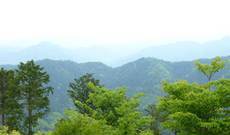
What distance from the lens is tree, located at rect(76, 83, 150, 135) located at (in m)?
33.1

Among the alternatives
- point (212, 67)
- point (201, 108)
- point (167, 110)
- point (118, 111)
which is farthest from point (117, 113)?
point (201, 108)

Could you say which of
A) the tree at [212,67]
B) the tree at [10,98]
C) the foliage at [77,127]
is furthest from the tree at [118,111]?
the tree at [10,98]

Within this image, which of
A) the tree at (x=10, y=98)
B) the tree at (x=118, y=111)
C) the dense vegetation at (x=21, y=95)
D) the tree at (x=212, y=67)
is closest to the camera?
the tree at (x=212, y=67)

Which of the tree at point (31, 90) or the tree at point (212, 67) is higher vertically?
the tree at point (212, 67)

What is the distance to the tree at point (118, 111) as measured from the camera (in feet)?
109

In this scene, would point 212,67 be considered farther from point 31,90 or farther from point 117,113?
point 31,90

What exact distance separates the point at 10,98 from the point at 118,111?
2715 centimetres

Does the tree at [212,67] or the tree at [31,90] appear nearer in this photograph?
the tree at [212,67]

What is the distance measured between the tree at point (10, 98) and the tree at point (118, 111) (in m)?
23.4

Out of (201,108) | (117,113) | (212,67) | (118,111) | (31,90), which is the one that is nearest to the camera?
(201,108)

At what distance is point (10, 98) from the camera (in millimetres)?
56281

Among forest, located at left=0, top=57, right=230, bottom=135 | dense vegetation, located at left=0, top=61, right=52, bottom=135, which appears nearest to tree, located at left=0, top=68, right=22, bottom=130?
dense vegetation, located at left=0, top=61, right=52, bottom=135

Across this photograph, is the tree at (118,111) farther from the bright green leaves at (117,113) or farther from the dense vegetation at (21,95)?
the dense vegetation at (21,95)

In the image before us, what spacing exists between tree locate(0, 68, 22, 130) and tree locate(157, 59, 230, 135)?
108ft
